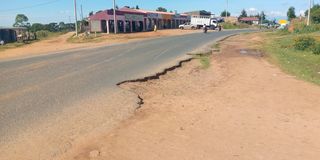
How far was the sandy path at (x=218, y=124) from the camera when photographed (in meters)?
5.16

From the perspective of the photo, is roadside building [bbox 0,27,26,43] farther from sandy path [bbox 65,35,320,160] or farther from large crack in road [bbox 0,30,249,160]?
sandy path [bbox 65,35,320,160]

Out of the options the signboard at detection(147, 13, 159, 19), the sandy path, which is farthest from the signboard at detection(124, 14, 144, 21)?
the sandy path

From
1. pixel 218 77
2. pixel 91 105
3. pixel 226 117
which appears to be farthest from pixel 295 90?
pixel 91 105

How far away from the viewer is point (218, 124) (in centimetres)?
662

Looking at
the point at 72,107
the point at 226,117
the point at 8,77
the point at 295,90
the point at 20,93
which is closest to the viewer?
the point at 226,117

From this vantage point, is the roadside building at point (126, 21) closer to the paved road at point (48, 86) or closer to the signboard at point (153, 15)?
the signboard at point (153, 15)

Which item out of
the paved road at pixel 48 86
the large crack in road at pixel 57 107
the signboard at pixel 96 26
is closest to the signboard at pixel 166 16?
the signboard at pixel 96 26

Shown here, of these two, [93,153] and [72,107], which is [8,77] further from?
[93,153]

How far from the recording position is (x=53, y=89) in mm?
9789

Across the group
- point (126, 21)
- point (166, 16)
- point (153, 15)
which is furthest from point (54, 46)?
point (166, 16)

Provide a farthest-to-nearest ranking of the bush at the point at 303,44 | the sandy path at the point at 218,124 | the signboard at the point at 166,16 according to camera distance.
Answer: the signboard at the point at 166,16, the bush at the point at 303,44, the sandy path at the point at 218,124

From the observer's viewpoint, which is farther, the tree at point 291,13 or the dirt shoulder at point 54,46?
the tree at point 291,13

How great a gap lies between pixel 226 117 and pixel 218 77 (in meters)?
5.56

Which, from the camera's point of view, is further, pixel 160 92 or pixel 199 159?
pixel 160 92
